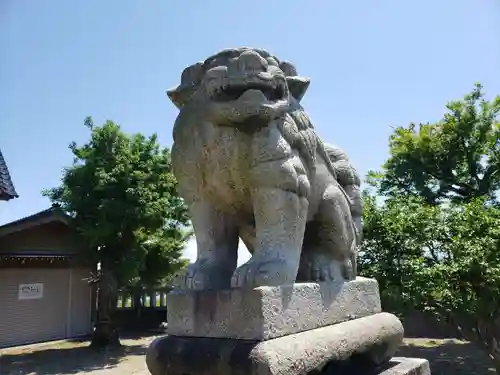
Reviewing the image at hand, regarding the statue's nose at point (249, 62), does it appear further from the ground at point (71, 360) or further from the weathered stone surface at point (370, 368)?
the ground at point (71, 360)

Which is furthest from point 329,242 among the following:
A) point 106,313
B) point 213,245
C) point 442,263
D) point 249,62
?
point 106,313

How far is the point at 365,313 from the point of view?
2719mm

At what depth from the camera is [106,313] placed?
11188mm

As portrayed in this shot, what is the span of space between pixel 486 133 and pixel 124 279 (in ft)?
30.1

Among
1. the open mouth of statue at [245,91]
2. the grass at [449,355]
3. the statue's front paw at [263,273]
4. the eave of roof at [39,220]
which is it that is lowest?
the grass at [449,355]

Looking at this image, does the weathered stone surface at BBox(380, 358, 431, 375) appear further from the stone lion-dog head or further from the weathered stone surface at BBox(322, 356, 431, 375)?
the stone lion-dog head

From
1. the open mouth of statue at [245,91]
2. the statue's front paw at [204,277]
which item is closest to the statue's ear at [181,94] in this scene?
the open mouth of statue at [245,91]

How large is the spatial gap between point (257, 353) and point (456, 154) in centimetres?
1066

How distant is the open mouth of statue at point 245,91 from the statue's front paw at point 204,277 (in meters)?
0.79

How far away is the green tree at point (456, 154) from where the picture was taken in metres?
11.0

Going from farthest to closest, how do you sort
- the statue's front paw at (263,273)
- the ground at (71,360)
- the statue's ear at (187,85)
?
the ground at (71,360) → the statue's ear at (187,85) → the statue's front paw at (263,273)

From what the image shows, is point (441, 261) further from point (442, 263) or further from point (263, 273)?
point (263, 273)

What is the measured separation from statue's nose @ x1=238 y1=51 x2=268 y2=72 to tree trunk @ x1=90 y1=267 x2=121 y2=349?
32.1ft

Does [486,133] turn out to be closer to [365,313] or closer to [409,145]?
[409,145]
